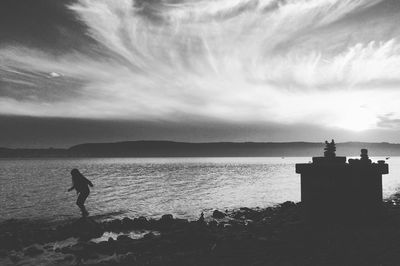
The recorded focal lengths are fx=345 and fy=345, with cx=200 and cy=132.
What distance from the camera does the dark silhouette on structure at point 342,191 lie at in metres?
12.6

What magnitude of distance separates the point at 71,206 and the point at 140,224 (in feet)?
48.9

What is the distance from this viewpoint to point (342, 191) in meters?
12.6

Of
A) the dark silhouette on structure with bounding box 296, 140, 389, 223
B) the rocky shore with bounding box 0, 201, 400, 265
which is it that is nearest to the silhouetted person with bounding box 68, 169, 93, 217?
the rocky shore with bounding box 0, 201, 400, 265

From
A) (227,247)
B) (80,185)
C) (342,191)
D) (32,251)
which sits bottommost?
(32,251)

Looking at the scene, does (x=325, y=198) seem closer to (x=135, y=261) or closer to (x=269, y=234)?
(x=269, y=234)

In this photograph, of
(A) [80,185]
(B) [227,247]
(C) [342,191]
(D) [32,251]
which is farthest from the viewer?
(A) [80,185]

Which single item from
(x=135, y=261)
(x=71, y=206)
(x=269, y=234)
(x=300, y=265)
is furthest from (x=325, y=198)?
(x=71, y=206)

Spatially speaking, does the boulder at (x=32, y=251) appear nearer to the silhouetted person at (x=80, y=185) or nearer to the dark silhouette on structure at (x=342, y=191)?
the silhouetted person at (x=80, y=185)

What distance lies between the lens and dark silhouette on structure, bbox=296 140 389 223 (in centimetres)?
1265

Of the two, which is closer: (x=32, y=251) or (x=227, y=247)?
(x=227, y=247)

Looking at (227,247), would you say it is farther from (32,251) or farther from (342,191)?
(32,251)

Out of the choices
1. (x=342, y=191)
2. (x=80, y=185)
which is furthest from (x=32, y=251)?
(x=342, y=191)

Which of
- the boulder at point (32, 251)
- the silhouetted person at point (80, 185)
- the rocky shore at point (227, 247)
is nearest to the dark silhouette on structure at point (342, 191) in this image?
the rocky shore at point (227, 247)

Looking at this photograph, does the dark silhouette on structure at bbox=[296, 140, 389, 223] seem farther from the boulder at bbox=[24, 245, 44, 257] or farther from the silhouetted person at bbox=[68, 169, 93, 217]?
the silhouetted person at bbox=[68, 169, 93, 217]
